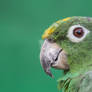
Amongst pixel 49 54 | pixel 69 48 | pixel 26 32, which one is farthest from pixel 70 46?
pixel 26 32

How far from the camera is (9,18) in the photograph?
1.87 meters

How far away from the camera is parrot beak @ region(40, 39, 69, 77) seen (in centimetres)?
95

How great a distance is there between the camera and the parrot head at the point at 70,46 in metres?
0.94

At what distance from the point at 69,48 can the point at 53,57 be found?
3.7 inches

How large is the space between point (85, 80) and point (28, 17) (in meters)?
1.18

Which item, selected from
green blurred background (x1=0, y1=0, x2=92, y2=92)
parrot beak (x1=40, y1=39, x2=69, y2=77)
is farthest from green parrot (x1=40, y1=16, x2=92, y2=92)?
green blurred background (x1=0, y1=0, x2=92, y2=92)

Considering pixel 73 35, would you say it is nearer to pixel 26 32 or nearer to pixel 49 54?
pixel 49 54

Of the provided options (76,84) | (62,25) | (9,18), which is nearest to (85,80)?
(76,84)

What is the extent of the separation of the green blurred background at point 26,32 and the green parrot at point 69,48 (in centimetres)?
90

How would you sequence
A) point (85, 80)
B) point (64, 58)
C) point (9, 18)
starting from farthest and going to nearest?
point (9, 18) < point (64, 58) < point (85, 80)

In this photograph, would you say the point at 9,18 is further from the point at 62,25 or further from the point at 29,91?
the point at 62,25

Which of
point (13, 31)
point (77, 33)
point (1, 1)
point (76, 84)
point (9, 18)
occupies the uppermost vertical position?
point (1, 1)

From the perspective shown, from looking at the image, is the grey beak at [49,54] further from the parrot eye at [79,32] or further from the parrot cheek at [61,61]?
the parrot eye at [79,32]

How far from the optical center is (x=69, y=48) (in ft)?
3.13
